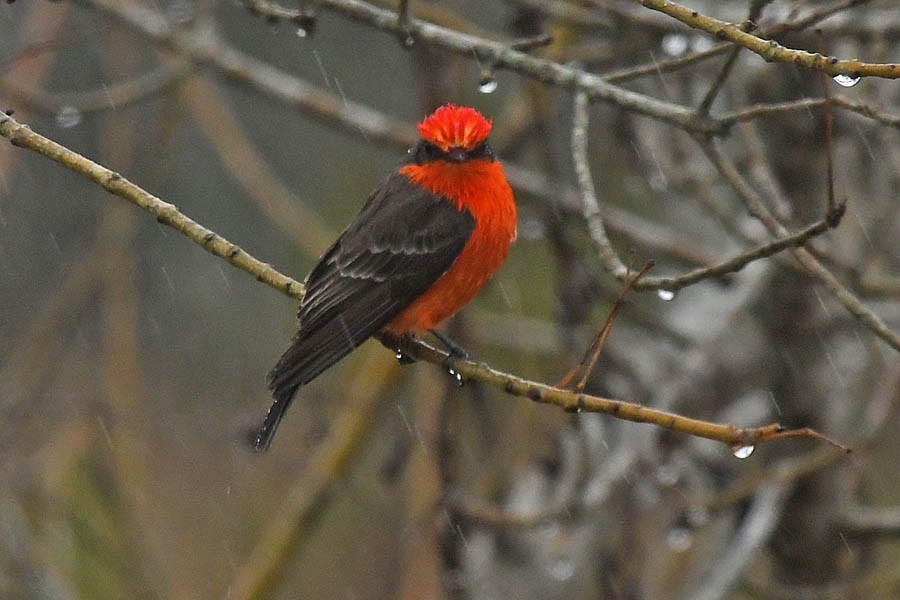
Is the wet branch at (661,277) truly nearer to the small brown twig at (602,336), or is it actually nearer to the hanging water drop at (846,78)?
the small brown twig at (602,336)

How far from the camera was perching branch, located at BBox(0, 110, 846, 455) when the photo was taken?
2953 mm

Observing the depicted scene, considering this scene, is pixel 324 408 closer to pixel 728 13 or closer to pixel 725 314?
pixel 725 314

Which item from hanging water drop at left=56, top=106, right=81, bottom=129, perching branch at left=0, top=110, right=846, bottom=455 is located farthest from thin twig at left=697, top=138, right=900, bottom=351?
hanging water drop at left=56, top=106, right=81, bottom=129

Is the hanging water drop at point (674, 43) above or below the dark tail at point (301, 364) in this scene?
above

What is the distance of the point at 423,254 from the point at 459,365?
4.45ft

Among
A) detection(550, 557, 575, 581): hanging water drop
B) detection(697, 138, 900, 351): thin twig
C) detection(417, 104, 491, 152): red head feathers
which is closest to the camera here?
detection(697, 138, 900, 351): thin twig

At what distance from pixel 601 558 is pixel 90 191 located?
469 cm

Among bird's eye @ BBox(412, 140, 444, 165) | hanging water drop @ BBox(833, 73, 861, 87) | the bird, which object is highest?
hanging water drop @ BBox(833, 73, 861, 87)

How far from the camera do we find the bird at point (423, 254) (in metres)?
4.69

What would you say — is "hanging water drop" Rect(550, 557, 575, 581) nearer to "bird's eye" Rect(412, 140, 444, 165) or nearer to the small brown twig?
"bird's eye" Rect(412, 140, 444, 165)

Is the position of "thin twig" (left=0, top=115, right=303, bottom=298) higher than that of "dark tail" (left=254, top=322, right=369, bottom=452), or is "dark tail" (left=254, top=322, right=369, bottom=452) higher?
"thin twig" (left=0, top=115, right=303, bottom=298)

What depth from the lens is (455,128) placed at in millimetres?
4891

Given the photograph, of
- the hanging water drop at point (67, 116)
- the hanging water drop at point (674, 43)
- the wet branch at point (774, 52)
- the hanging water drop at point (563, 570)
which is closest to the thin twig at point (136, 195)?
the wet branch at point (774, 52)

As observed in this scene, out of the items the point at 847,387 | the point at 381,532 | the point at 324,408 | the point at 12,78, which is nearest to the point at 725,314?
the point at 847,387
